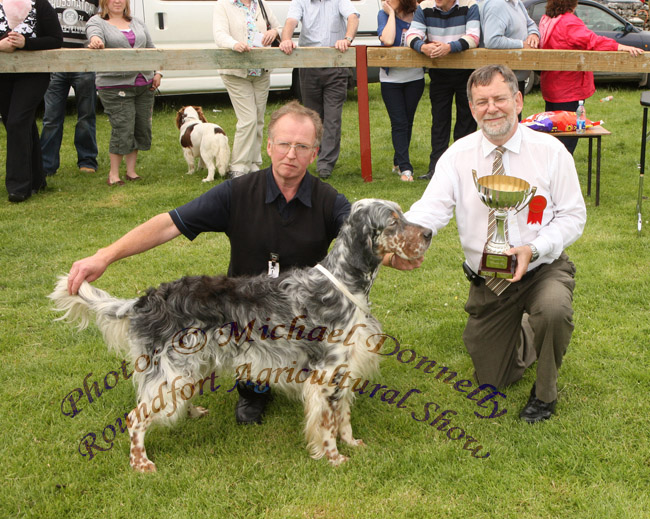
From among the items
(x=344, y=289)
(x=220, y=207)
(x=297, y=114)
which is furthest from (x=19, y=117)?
(x=344, y=289)

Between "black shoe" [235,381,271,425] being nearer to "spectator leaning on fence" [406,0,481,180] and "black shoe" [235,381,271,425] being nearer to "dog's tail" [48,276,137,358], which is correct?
"dog's tail" [48,276,137,358]

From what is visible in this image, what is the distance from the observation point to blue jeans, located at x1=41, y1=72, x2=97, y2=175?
772 cm

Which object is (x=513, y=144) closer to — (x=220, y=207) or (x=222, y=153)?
(x=220, y=207)

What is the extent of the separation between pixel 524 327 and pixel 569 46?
4.45m

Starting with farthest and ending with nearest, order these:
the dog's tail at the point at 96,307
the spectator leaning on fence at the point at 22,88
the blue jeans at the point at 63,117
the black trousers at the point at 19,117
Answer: the blue jeans at the point at 63,117 → the black trousers at the point at 19,117 → the spectator leaning on fence at the point at 22,88 → the dog's tail at the point at 96,307

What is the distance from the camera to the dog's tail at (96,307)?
2.92 meters

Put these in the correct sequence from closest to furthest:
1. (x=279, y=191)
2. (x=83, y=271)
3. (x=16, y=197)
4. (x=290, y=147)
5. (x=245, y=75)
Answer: (x=83, y=271) < (x=290, y=147) < (x=279, y=191) < (x=16, y=197) < (x=245, y=75)

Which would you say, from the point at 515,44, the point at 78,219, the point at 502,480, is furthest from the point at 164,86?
the point at 502,480

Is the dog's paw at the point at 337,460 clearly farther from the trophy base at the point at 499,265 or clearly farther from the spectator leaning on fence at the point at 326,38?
the spectator leaning on fence at the point at 326,38

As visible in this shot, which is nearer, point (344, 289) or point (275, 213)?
point (344, 289)

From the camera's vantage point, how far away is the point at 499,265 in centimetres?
307

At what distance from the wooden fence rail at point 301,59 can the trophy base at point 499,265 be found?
4412mm

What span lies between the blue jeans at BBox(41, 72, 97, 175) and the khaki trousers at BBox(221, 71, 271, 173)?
69.7 inches

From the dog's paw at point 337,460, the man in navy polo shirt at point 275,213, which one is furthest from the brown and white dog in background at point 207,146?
the dog's paw at point 337,460
